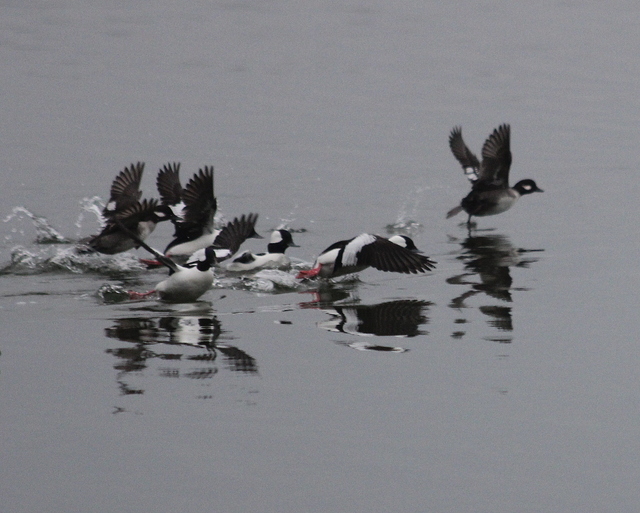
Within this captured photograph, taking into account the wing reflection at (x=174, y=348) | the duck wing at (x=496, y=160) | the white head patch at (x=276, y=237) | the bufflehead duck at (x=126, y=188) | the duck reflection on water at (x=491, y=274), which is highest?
the duck wing at (x=496, y=160)

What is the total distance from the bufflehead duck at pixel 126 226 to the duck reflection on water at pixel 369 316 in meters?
2.07

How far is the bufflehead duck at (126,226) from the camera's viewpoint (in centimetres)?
1177

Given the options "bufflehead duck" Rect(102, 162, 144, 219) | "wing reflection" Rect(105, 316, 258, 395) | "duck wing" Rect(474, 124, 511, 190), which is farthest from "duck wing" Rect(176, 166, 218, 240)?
"duck wing" Rect(474, 124, 511, 190)

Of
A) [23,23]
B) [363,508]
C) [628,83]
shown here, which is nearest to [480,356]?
[363,508]

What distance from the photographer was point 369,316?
9625 mm

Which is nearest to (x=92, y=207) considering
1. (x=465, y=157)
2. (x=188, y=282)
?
(x=188, y=282)

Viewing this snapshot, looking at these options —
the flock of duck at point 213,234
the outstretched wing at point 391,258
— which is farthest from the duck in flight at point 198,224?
the outstretched wing at point 391,258

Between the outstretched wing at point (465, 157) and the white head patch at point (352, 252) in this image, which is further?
the outstretched wing at point (465, 157)

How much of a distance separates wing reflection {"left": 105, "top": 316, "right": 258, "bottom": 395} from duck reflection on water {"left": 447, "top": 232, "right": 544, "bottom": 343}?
178 centimetres

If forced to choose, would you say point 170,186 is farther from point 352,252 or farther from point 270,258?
point 352,252

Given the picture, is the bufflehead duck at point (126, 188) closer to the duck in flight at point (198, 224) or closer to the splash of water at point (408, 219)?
the duck in flight at point (198, 224)

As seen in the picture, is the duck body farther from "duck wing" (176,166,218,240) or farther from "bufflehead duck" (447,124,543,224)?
"bufflehead duck" (447,124,543,224)

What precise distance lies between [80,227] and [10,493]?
27.7 feet

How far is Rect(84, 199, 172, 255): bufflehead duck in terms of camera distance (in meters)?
11.8
